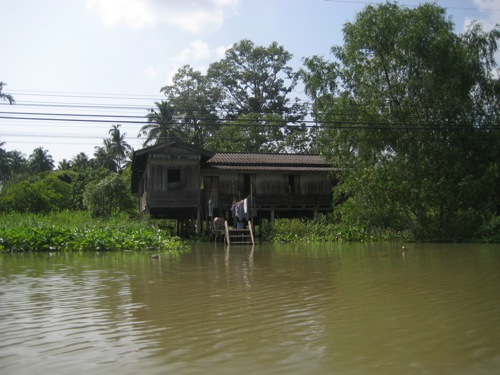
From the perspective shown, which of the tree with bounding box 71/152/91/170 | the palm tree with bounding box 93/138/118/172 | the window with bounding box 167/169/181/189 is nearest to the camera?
the window with bounding box 167/169/181/189

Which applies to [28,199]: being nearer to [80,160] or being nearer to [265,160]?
[265,160]

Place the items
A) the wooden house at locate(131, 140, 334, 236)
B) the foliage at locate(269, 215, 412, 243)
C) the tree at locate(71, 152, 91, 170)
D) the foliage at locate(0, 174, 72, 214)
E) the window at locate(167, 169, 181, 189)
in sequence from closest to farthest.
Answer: the foliage at locate(269, 215, 412, 243) < the wooden house at locate(131, 140, 334, 236) < the window at locate(167, 169, 181, 189) < the foliage at locate(0, 174, 72, 214) < the tree at locate(71, 152, 91, 170)

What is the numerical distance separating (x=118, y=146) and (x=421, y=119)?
4211 centimetres

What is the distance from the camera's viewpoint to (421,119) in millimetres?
26781

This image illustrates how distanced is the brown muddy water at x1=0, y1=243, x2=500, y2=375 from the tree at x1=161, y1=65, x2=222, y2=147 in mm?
42172

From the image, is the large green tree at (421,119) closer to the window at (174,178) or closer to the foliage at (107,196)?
the window at (174,178)

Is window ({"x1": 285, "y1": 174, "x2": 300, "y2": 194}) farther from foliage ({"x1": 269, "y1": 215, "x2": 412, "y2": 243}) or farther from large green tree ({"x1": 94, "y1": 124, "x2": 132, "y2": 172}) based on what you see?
large green tree ({"x1": 94, "y1": 124, "x2": 132, "y2": 172})

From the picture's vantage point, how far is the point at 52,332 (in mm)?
5336

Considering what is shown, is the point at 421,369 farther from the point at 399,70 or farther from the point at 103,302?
the point at 399,70

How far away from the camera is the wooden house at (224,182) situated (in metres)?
30.0

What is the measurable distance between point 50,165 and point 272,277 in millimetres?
71810

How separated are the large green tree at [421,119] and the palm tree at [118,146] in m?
38.3

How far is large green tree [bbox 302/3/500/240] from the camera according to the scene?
1009 inches

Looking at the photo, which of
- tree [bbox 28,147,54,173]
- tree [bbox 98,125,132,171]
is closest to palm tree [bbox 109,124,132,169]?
tree [bbox 98,125,132,171]
